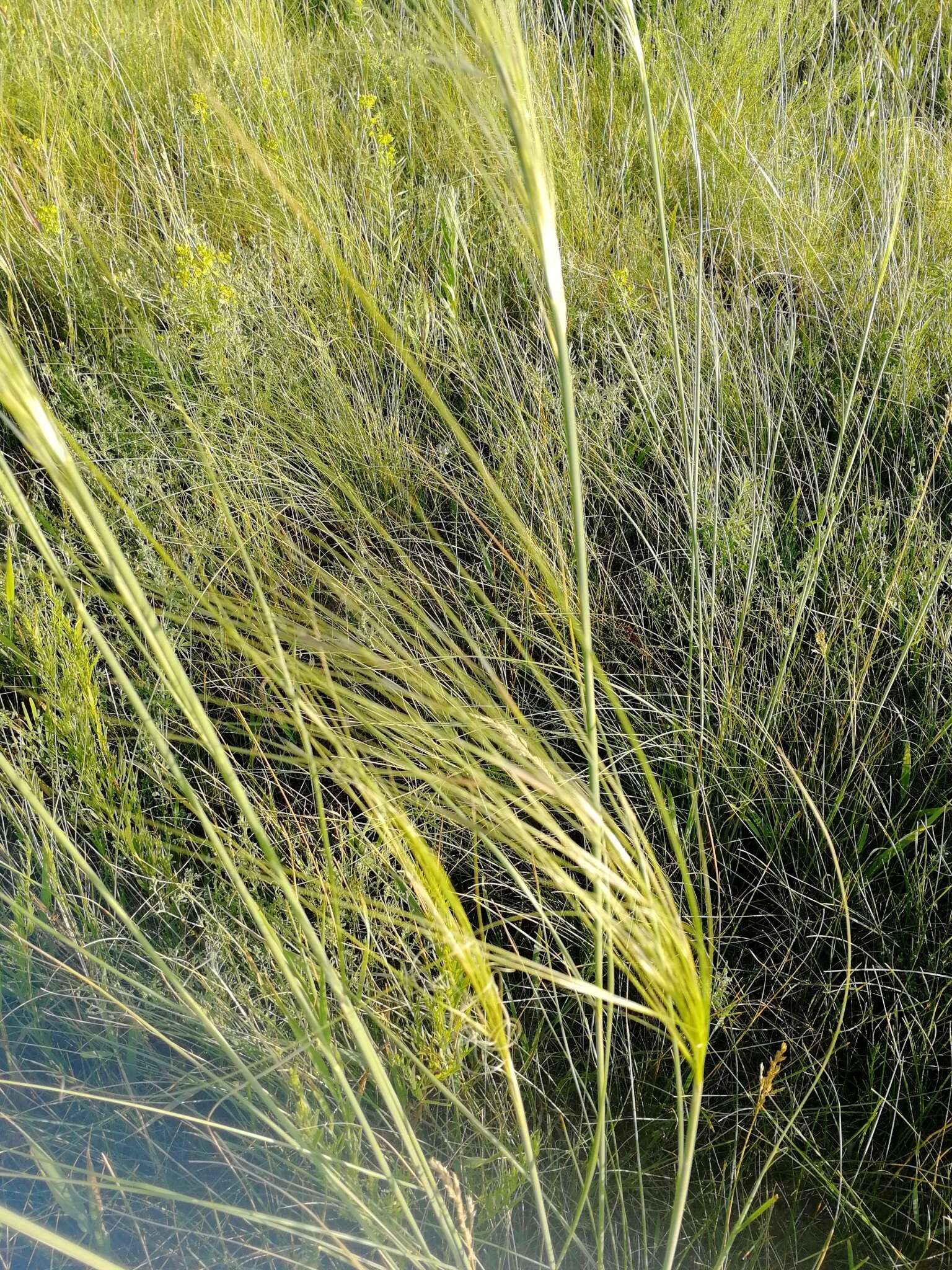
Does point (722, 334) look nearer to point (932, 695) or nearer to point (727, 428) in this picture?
point (727, 428)

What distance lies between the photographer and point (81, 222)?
2031mm

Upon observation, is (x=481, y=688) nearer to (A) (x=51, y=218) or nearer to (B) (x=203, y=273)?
(B) (x=203, y=273)

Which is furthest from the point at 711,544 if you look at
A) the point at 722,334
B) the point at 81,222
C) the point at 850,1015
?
the point at 81,222

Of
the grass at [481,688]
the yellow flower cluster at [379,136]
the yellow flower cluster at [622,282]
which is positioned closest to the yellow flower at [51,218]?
the grass at [481,688]

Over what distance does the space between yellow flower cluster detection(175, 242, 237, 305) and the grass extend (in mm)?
19

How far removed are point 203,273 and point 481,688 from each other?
35.7 inches

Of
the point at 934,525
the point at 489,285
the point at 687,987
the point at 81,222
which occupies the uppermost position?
the point at 81,222

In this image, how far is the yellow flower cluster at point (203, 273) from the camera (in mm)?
1621

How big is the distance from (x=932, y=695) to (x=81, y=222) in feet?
6.20

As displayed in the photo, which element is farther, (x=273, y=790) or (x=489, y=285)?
(x=489, y=285)

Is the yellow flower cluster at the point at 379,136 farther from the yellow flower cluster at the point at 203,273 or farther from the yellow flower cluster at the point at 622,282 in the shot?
the yellow flower cluster at the point at 622,282

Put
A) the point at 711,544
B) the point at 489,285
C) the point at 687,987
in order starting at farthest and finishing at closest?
the point at 489,285 → the point at 711,544 → the point at 687,987

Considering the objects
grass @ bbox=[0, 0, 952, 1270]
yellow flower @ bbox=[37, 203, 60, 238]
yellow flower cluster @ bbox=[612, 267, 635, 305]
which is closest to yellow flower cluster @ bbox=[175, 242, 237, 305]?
grass @ bbox=[0, 0, 952, 1270]

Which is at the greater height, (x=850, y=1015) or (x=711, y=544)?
(x=711, y=544)
